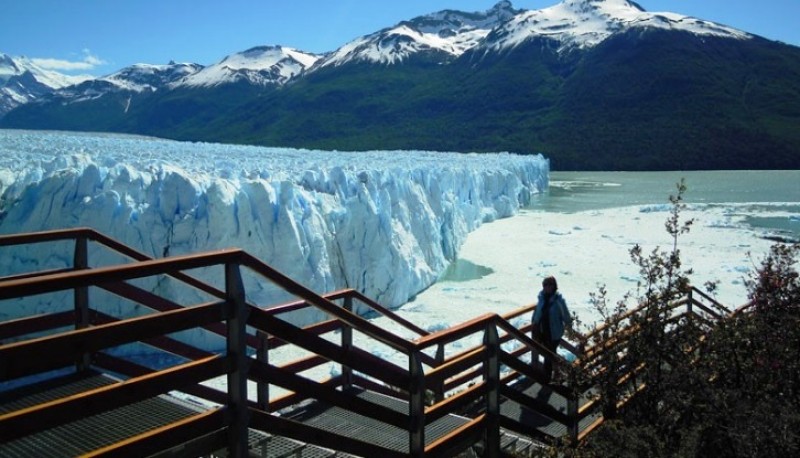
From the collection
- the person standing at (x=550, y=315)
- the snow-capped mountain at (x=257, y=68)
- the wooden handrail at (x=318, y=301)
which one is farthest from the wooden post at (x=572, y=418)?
the snow-capped mountain at (x=257, y=68)

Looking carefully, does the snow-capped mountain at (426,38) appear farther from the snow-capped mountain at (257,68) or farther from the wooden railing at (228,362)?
the wooden railing at (228,362)

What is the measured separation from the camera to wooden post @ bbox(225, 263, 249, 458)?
2.01 metres

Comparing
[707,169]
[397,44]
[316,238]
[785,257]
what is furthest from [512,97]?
[785,257]

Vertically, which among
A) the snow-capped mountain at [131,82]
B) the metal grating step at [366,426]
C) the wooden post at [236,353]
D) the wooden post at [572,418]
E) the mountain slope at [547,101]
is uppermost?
the snow-capped mountain at [131,82]

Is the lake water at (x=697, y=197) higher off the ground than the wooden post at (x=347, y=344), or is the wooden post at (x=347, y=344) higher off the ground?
the wooden post at (x=347, y=344)

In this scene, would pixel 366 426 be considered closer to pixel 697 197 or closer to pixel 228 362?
pixel 228 362

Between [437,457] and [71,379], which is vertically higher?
[71,379]

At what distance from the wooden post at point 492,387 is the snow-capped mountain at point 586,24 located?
99.5 m

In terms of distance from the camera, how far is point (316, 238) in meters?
10.6

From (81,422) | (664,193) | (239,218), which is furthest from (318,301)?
(664,193)

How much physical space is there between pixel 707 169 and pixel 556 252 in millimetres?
52993

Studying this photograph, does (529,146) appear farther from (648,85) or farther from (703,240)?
(703,240)

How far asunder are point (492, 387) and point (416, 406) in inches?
25.4

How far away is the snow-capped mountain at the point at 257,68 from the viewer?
146 meters
